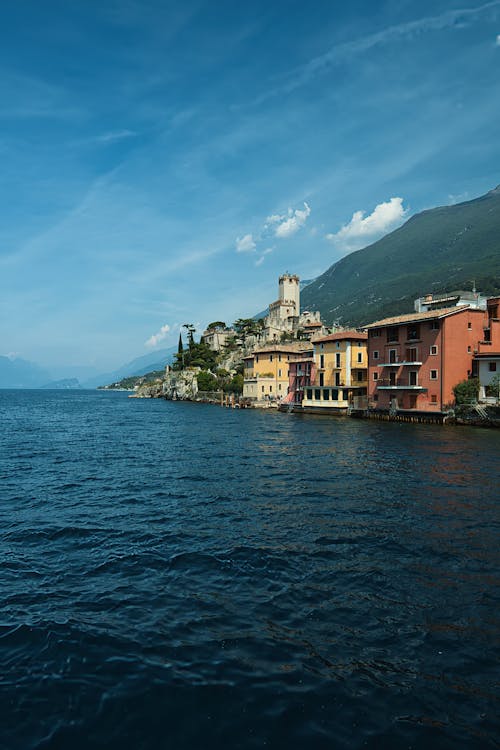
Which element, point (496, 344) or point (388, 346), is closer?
point (496, 344)

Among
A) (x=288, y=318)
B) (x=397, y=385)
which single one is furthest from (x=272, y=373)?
(x=288, y=318)

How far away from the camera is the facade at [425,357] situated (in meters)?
56.5

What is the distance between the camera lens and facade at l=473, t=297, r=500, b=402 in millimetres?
53594

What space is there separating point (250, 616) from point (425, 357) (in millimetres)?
54310

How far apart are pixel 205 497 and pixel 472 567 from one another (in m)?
11.7

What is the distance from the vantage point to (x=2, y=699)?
25.9 ft

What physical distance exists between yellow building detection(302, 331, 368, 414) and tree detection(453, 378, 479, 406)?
18841mm

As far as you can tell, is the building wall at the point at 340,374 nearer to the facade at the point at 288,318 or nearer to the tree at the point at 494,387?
the tree at the point at 494,387

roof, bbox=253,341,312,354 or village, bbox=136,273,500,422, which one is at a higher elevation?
roof, bbox=253,341,312,354

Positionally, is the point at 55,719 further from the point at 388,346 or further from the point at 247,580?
the point at 388,346

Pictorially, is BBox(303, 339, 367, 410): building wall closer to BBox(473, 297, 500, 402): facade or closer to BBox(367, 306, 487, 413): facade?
BBox(367, 306, 487, 413): facade

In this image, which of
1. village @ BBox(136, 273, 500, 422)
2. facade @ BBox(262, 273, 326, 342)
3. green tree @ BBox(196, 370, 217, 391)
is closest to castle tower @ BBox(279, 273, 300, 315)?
facade @ BBox(262, 273, 326, 342)

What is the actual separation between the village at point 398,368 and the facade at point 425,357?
0.12m

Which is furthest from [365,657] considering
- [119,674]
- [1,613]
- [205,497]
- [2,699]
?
[205,497]
